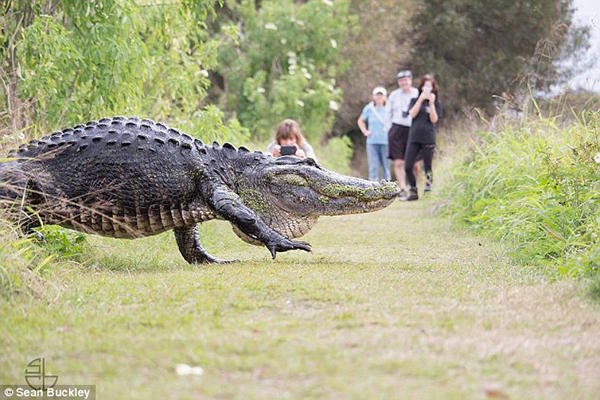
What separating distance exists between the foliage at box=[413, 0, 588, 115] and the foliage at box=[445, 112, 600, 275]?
2151cm

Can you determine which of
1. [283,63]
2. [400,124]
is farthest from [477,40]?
[400,124]

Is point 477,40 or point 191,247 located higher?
point 477,40

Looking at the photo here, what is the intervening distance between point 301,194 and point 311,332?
2.91 m

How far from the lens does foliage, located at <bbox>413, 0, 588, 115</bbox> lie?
1206 inches

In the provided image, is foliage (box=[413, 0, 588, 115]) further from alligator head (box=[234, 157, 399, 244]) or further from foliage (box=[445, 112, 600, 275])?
alligator head (box=[234, 157, 399, 244])

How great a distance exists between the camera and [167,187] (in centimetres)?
627

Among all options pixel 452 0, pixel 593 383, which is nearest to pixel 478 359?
pixel 593 383

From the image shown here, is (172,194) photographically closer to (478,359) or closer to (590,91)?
(478,359)

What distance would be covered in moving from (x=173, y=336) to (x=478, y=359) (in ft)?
4.60

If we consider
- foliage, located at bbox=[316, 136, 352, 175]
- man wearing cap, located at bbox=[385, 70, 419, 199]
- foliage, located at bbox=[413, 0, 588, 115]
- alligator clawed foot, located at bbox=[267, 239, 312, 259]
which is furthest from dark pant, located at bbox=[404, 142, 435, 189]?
foliage, located at bbox=[413, 0, 588, 115]

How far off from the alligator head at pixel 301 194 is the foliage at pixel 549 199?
3.98ft

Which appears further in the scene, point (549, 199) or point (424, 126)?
point (424, 126)

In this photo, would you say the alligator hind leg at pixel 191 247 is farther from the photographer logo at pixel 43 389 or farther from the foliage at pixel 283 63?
the foliage at pixel 283 63

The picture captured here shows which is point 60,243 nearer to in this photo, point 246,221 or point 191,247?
point 191,247
